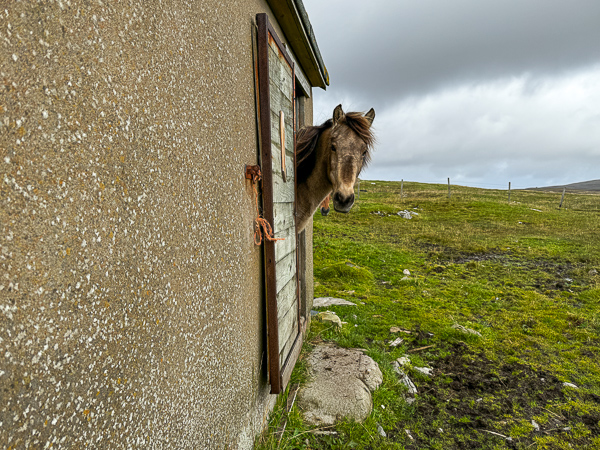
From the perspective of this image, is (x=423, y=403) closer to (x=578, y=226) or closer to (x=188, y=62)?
(x=188, y=62)

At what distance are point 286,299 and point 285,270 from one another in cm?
26

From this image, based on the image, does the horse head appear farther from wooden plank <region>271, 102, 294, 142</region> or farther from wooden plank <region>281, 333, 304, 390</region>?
wooden plank <region>281, 333, 304, 390</region>

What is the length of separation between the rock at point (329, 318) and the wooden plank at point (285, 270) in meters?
1.96

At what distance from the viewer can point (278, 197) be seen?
2773 millimetres

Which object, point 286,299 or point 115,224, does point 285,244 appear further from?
point 115,224

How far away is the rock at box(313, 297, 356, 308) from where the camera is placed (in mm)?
5978

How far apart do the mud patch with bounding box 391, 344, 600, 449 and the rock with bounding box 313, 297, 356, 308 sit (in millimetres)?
2057

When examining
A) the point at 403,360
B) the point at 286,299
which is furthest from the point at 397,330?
the point at 286,299

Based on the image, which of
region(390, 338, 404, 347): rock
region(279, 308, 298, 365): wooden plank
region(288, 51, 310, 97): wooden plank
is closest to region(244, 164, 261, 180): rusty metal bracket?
region(279, 308, 298, 365): wooden plank

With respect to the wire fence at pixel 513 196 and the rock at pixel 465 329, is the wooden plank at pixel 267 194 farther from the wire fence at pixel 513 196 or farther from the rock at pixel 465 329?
the wire fence at pixel 513 196

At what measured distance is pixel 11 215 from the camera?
671 millimetres

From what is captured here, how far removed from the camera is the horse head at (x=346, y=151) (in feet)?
11.5

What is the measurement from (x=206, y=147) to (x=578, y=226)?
20.6 m

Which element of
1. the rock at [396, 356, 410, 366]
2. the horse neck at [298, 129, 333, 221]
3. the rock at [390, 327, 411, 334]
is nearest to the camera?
the horse neck at [298, 129, 333, 221]
